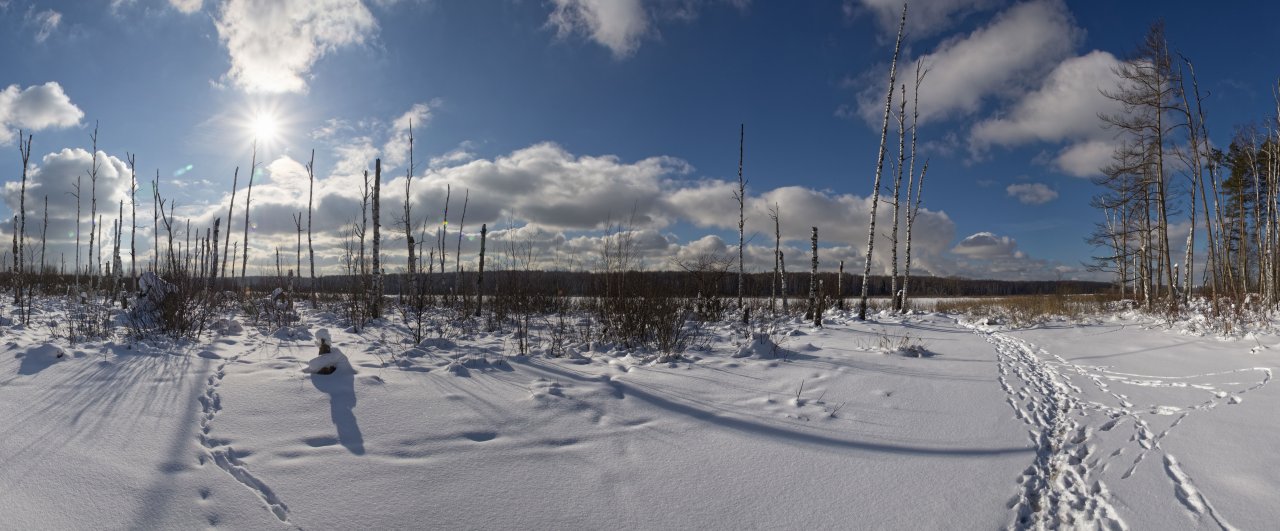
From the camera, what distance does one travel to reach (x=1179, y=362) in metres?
6.99

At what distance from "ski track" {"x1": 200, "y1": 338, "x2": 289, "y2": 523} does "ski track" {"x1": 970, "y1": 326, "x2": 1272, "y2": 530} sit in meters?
3.78

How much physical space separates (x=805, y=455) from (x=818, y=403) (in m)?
1.39

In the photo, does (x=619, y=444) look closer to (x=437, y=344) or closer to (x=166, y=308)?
(x=437, y=344)

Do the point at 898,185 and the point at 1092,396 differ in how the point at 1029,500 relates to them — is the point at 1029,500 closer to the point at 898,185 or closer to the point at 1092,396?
the point at 1092,396

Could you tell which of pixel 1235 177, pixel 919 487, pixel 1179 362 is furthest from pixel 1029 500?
pixel 1235 177

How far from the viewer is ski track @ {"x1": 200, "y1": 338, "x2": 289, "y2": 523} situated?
8.27ft

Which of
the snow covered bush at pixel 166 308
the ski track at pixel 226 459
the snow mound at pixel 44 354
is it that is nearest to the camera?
the ski track at pixel 226 459

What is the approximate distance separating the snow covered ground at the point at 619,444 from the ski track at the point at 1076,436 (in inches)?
1.0

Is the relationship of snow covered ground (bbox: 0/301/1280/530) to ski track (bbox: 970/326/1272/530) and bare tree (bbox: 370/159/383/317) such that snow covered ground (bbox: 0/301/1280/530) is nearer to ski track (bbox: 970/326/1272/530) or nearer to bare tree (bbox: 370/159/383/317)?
ski track (bbox: 970/326/1272/530)

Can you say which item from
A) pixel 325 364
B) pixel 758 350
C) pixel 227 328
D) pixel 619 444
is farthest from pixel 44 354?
pixel 758 350

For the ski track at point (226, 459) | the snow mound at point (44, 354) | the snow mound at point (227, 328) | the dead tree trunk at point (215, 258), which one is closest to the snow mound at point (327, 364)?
the ski track at point (226, 459)

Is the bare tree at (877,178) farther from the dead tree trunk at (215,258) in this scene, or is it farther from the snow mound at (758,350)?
the dead tree trunk at (215,258)

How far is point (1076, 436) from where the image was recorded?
3.92 m

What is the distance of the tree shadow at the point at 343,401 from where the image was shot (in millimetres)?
3400
